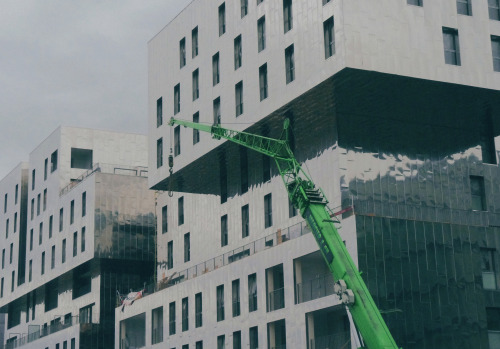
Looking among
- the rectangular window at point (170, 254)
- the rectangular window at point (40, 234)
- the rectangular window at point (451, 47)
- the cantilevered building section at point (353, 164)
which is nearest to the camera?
the cantilevered building section at point (353, 164)

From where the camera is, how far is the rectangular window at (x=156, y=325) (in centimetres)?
8718

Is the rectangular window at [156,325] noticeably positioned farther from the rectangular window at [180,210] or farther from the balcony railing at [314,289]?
the balcony railing at [314,289]

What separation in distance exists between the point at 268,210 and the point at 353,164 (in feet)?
34.8

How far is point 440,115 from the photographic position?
7119 cm

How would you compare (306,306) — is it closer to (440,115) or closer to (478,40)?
(440,115)

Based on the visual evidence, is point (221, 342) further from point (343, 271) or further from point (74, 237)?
point (74, 237)

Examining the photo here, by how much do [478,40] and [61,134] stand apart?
185 feet

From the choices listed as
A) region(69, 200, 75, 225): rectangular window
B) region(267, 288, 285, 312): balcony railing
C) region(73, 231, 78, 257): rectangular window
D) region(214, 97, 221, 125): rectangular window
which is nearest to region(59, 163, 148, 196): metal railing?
region(69, 200, 75, 225): rectangular window

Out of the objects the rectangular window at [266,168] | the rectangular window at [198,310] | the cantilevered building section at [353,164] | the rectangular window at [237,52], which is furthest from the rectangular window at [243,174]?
the rectangular window at [198,310]

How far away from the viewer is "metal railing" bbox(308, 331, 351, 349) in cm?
6306

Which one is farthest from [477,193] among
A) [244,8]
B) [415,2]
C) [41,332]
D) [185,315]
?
[41,332]

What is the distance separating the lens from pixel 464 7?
227ft

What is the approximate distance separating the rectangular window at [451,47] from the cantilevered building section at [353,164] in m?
0.09

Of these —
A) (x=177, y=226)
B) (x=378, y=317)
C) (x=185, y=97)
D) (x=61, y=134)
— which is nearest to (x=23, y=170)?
(x=61, y=134)
